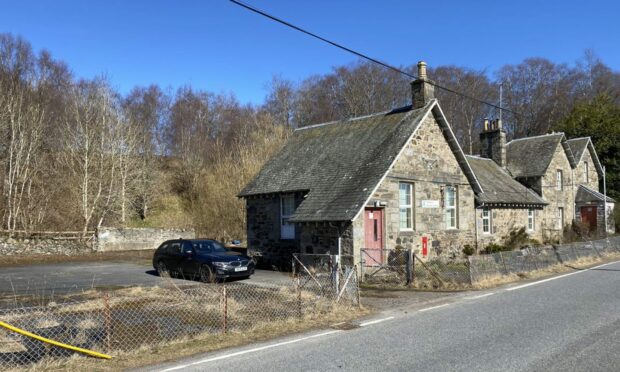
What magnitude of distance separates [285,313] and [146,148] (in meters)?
38.6

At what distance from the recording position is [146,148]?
151 ft

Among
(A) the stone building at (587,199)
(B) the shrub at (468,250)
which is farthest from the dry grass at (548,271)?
(A) the stone building at (587,199)

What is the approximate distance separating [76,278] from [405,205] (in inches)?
513

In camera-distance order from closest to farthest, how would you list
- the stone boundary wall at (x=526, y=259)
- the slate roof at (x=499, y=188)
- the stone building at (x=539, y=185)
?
the stone boundary wall at (x=526, y=259) < the slate roof at (x=499, y=188) < the stone building at (x=539, y=185)

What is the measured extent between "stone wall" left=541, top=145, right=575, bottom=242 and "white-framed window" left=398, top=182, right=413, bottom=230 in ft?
51.3

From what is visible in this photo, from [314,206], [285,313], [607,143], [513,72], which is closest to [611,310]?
[285,313]

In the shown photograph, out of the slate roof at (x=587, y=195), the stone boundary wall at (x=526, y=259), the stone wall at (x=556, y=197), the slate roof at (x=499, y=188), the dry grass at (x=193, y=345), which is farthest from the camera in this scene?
the slate roof at (x=587, y=195)

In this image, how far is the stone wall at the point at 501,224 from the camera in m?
25.1

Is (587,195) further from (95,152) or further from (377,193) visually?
(95,152)

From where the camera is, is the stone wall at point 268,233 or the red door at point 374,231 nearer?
the red door at point 374,231

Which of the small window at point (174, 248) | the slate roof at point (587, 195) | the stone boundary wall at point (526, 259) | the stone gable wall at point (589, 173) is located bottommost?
the stone boundary wall at point (526, 259)

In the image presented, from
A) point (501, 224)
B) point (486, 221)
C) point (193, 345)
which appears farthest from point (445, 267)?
point (193, 345)

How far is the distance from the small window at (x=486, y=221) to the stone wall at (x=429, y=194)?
11.4ft

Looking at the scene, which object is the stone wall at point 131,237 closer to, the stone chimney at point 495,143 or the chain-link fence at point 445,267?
the chain-link fence at point 445,267
